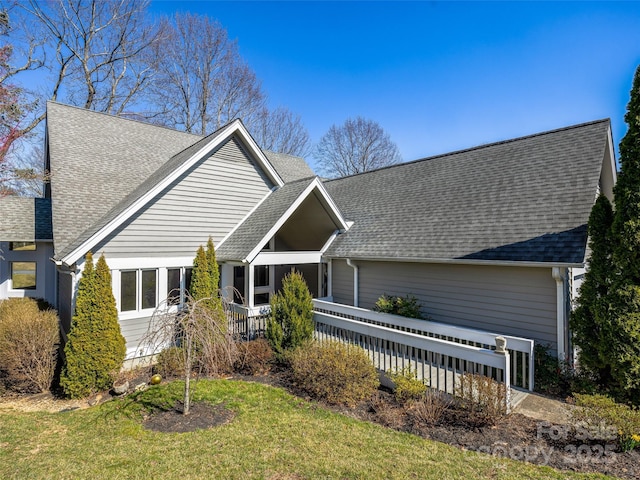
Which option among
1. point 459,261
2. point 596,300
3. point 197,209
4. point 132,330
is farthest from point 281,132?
point 596,300

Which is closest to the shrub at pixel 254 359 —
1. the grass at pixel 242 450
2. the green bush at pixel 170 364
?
the green bush at pixel 170 364

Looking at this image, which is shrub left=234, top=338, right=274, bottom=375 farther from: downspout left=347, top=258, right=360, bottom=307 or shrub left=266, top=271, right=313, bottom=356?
downspout left=347, top=258, right=360, bottom=307

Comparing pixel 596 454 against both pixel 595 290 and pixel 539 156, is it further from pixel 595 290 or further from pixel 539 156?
pixel 539 156

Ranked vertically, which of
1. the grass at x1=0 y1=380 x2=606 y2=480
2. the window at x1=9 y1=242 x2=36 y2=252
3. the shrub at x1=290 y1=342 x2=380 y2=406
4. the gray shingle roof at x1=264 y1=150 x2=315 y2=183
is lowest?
the grass at x1=0 y1=380 x2=606 y2=480

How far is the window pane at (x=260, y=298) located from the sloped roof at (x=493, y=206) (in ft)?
10.6

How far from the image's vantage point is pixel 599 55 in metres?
10.2

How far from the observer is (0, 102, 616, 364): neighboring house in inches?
321

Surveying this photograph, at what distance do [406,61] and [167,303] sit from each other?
58.0 feet

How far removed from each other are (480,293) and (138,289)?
30.0 ft

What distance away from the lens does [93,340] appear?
781 cm

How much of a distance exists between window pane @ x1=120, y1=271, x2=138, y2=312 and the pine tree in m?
10.6

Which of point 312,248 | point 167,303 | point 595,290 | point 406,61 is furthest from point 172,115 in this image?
point 595,290

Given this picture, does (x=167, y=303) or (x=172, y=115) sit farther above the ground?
(x=172, y=115)

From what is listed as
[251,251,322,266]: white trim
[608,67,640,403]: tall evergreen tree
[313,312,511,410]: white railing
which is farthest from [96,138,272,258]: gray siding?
[608,67,640,403]: tall evergreen tree
